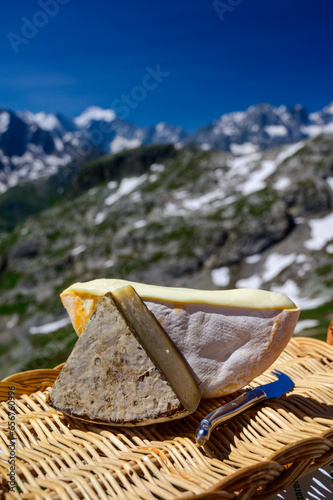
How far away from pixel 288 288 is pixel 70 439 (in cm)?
6567

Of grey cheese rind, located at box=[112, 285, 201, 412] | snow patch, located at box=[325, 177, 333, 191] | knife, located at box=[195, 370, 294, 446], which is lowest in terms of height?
snow patch, located at box=[325, 177, 333, 191]

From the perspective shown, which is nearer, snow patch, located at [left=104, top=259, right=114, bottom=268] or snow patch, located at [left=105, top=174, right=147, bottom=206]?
snow patch, located at [left=104, top=259, right=114, bottom=268]

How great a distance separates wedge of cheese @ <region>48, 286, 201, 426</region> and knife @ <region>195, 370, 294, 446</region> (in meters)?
0.25

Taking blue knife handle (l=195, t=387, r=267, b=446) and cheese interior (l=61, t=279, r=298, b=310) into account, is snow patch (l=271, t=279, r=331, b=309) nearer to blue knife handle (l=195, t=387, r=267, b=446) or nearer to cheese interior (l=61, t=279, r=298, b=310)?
blue knife handle (l=195, t=387, r=267, b=446)

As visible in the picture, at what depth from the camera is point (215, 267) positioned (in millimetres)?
86375

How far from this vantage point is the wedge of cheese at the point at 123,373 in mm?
3777

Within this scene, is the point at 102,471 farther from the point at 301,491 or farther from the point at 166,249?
the point at 166,249

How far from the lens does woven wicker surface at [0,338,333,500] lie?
3.07 m

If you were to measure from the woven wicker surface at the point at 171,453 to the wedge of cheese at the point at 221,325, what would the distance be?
468 millimetres

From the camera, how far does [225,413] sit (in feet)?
12.7

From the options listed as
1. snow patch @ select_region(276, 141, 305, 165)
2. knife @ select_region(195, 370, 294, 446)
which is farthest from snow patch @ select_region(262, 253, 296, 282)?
knife @ select_region(195, 370, 294, 446)

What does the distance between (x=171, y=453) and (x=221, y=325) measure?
1.24 metres

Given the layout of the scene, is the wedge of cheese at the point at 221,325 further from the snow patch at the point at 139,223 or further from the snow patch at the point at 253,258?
the snow patch at the point at 139,223

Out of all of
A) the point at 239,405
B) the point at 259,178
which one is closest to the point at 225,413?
the point at 239,405
